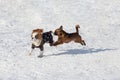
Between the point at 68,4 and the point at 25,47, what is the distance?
630cm

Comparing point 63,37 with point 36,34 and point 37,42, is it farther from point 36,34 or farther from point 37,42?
point 36,34

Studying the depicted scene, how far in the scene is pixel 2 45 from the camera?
1562cm

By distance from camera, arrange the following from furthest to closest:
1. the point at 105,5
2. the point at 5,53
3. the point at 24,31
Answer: the point at 105,5
the point at 24,31
the point at 5,53

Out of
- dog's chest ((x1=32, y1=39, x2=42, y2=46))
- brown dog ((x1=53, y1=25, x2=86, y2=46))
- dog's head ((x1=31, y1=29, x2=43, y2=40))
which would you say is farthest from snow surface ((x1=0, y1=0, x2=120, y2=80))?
dog's head ((x1=31, y1=29, x2=43, y2=40))

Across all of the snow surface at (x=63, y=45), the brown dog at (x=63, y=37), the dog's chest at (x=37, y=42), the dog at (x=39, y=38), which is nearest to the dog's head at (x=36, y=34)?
the dog at (x=39, y=38)

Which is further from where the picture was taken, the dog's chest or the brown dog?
the brown dog

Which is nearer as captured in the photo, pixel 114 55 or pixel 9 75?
pixel 9 75

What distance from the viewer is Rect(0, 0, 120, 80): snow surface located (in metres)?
13.5

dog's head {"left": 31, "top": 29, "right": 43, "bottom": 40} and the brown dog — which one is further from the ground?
dog's head {"left": 31, "top": 29, "right": 43, "bottom": 40}

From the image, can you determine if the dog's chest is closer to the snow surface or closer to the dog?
the dog

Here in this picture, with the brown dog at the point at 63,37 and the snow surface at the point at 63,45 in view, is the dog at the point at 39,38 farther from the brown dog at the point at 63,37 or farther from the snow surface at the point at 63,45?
the brown dog at the point at 63,37

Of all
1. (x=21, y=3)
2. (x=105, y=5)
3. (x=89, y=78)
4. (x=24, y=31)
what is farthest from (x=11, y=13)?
(x=89, y=78)

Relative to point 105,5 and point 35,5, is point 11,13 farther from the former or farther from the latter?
point 105,5

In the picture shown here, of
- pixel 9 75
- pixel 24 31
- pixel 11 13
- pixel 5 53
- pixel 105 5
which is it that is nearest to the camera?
pixel 9 75
